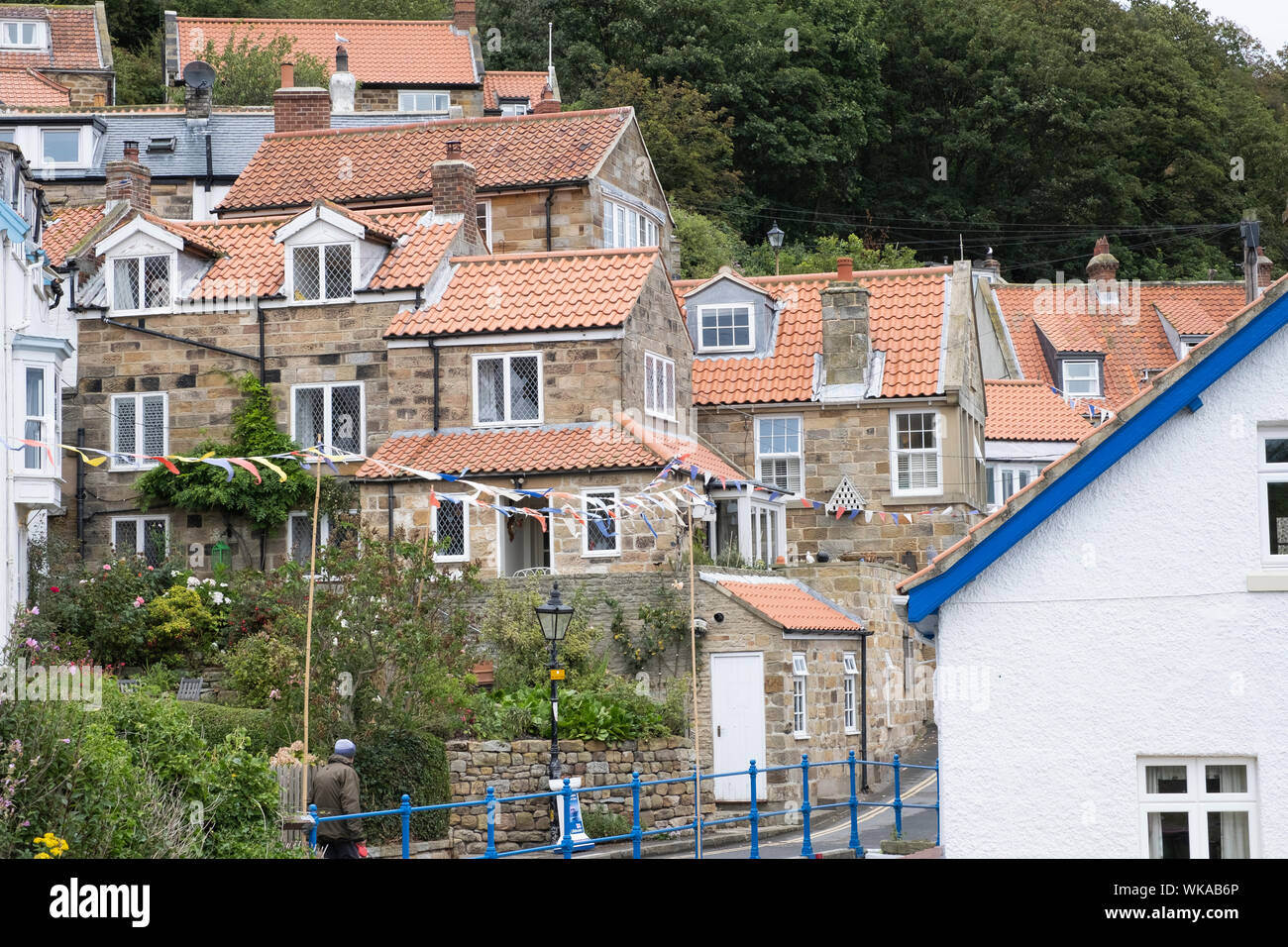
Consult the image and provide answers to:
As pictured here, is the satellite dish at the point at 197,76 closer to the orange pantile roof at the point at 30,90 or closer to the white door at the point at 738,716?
the orange pantile roof at the point at 30,90

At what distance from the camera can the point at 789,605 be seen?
29.3 m

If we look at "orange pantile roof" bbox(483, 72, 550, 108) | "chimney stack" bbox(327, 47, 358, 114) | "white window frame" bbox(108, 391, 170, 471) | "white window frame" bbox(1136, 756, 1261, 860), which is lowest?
"white window frame" bbox(1136, 756, 1261, 860)

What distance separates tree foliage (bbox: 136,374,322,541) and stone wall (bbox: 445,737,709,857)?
9255 mm

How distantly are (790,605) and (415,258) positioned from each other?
1011 centimetres

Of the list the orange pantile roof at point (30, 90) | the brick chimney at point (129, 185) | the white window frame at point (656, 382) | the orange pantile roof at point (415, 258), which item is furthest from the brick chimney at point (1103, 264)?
the orange pantile roof at point (30, 90)

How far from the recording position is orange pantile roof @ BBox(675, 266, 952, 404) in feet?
117

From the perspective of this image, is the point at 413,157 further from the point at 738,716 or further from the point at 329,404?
the point at 738,716

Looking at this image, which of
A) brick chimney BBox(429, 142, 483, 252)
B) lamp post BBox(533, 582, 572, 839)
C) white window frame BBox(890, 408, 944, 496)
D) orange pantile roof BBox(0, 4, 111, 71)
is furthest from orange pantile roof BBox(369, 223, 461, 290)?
orange pantile roof BBox(0, 4, 111, 71)

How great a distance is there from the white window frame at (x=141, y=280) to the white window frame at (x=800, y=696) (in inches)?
563

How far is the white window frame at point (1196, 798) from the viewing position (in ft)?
40.3

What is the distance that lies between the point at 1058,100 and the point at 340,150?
32.6m

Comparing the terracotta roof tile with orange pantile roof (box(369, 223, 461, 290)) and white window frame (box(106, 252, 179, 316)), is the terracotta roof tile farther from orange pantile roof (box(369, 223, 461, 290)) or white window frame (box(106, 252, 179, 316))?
white window frame (box(106, 252, 179, 316))
